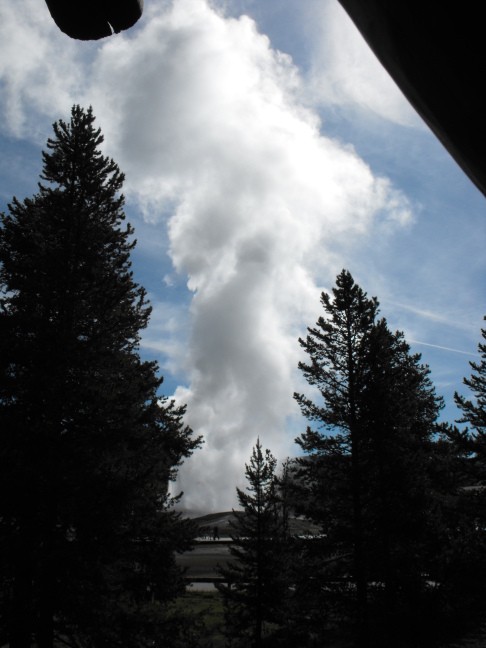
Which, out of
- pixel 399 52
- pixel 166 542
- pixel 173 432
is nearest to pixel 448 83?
pixel 399 52

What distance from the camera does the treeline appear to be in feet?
39.3

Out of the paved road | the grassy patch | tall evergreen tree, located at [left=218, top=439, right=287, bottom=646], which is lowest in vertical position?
the paved road

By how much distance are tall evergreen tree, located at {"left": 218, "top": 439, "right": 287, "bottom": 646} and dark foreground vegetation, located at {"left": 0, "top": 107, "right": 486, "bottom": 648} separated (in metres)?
0.11

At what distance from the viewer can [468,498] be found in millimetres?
16047

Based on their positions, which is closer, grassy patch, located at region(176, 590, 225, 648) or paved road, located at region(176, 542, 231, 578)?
grassy patch, located at region(176, 590, 225, 648)

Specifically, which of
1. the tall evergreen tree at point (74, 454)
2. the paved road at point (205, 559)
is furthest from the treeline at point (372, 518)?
the paved road at point (205, 559)

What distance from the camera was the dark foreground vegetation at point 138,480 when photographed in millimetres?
8492

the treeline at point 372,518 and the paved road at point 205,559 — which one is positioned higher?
the treeline at point 372,518

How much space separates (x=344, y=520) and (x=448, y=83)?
590 inches

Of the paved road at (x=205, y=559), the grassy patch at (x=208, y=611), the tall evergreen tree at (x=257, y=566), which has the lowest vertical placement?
the paved road at (x=205, y=559)

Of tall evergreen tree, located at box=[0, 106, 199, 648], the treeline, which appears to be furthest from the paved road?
tall evergreen tree, located at box=[0, 106, 199, 648]

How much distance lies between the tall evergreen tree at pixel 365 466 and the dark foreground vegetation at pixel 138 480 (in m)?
0.06

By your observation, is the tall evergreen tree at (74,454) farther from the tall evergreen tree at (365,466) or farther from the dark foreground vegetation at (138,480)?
the tall evergreen tree at (365,466)

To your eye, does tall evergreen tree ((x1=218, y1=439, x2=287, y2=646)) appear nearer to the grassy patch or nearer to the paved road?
the grassy patch
